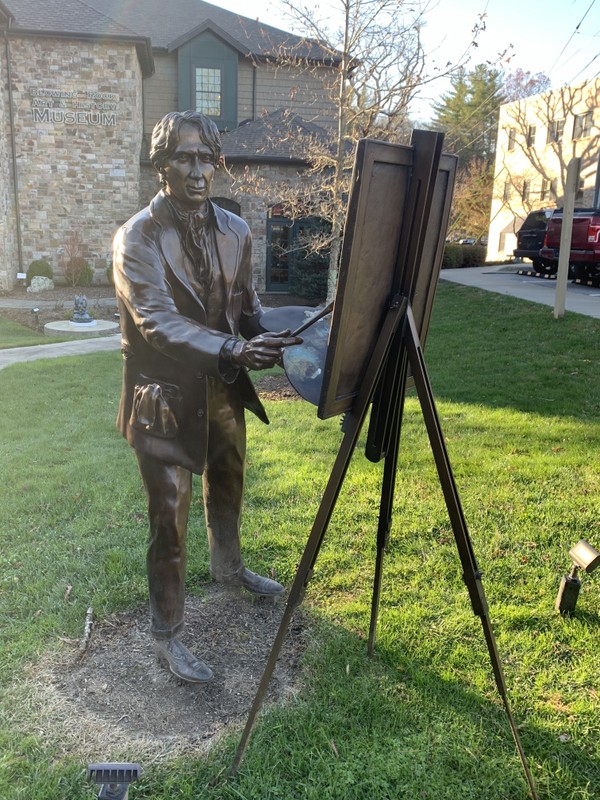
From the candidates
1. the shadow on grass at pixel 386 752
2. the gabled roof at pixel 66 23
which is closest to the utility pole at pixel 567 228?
the shadow on grass at pixel 386 752

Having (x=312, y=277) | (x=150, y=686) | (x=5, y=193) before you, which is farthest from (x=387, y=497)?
(x=5, y=193)

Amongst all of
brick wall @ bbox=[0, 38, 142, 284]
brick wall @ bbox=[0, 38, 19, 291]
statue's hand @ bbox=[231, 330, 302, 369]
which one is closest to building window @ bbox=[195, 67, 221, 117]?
brick wall @ bbox=[0, 38, 142, 284]

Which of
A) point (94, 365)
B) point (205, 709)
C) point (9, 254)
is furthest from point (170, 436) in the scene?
point (9, 254)

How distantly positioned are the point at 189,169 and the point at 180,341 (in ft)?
2.34

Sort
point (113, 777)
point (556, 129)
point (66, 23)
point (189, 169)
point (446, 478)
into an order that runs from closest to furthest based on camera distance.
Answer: point (113, 777)
point (446, 478)
point (189, 169)
point (66, 23)
point (556, 129)

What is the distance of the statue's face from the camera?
2.60m

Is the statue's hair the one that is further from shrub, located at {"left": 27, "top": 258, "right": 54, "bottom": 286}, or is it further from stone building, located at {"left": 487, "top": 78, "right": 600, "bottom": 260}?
stone building, located at {"left": 487, "top": 78, "right": 600, "bottom": 260}

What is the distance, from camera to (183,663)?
9.93 feet

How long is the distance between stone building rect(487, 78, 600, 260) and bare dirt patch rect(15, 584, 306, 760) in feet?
87.1

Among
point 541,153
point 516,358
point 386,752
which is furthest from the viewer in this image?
point 541,153

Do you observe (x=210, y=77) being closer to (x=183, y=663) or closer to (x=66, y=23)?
(x=66, y=23)

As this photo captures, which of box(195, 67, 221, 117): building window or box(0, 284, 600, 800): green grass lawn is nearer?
box(0, 284, 600, 800): green grass lawn

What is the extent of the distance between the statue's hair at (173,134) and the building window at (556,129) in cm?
3127

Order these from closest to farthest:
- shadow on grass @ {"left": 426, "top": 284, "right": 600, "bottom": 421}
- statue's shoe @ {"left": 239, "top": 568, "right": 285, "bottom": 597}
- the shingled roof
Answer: statue's shoe @ {"left": 239, "top": 568, "right": 285, "bottom": 597} < shadow on grass @ {"left": 426, "top": 284, "right": 600, "bottom": 421} < the shingled roof
